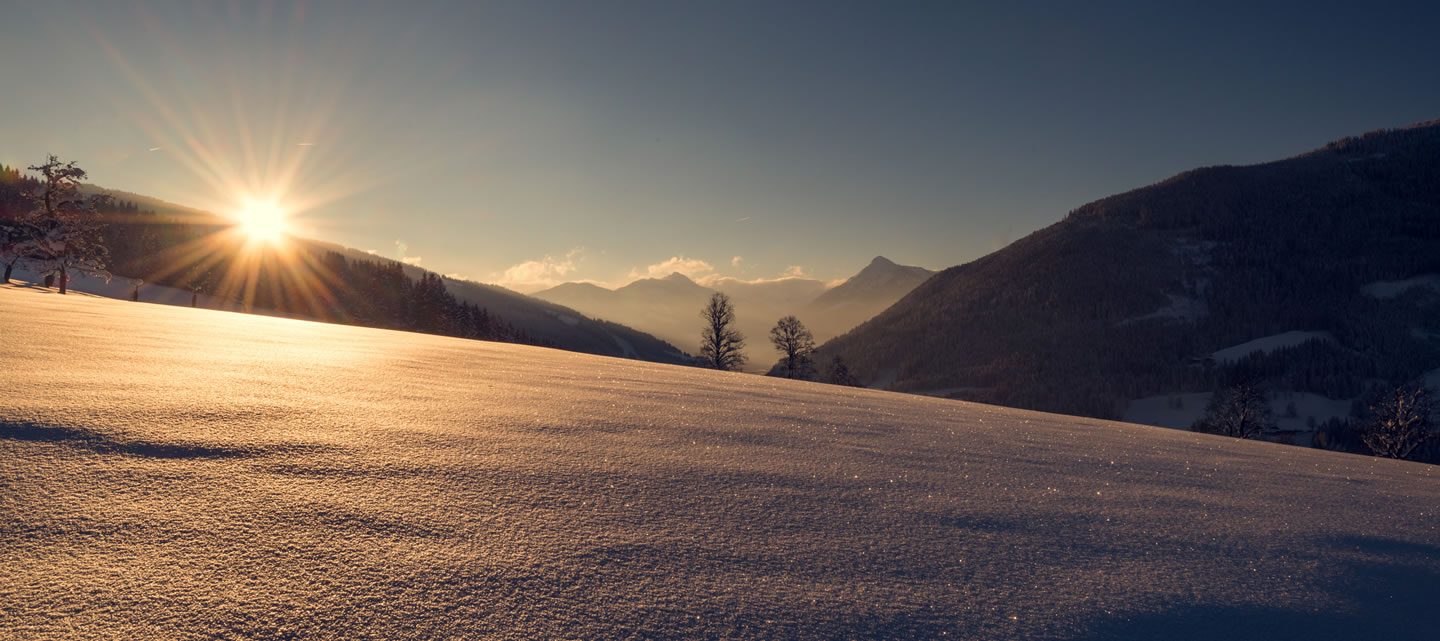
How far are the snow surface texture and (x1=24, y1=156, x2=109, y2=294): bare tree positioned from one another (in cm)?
4071

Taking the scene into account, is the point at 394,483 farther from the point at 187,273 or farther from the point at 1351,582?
the point at 187,273

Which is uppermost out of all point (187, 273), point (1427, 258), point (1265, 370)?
point (1427, 258)

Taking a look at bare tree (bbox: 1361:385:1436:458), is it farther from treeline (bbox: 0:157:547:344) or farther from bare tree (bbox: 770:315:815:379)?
treeline (bbox: 0:157:547:344)

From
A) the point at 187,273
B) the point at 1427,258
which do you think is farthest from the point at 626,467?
the point at 1427,258

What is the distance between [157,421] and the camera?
346cm

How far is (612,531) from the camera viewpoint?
2518mm

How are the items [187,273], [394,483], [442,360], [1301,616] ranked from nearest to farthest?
1. [1301,616]
2. [394,483]
3. [442,360]
4. [187,273]

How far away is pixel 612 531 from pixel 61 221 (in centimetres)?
4736

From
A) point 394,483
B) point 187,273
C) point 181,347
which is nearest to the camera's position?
point 394,483

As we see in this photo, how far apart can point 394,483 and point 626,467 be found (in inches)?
47.2

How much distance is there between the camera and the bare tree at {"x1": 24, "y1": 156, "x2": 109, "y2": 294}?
104 ft

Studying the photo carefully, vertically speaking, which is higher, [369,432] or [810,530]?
[369,432]

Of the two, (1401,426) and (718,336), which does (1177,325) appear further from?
(718,336)

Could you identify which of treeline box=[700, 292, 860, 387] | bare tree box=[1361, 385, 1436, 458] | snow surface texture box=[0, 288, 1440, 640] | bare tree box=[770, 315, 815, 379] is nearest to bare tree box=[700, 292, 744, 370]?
treeline box=[700, 292, 860, 387]
